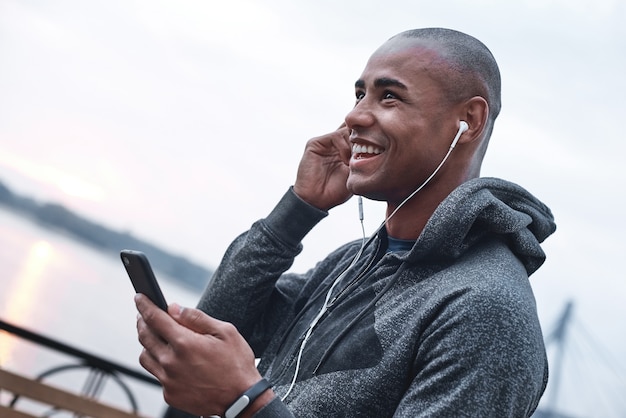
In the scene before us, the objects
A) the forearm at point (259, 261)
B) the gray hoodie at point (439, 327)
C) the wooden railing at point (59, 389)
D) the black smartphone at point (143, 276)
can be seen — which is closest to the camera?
the gray hoodie at point (439, 327)

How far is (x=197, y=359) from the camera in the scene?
986 millimetres

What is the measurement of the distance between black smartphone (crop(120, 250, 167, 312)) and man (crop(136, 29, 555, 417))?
0.02 metres

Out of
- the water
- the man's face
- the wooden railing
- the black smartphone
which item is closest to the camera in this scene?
the black smartphone

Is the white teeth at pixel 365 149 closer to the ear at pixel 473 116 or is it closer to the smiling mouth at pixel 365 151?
the smiling mouth at pixel 365 151

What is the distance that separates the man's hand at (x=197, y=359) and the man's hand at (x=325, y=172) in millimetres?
606

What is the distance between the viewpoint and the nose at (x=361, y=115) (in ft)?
4.26

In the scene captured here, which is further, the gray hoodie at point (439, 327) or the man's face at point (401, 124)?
the man's face at point (401, 124)

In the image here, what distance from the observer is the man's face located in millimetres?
1262

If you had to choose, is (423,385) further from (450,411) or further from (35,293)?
(35,293)

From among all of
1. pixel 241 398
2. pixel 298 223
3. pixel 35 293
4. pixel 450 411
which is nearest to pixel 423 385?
pixel 450 411

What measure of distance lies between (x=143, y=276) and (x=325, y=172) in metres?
0.64

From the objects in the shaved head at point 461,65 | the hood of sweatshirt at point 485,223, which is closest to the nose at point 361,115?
the shaved head at point 461,65

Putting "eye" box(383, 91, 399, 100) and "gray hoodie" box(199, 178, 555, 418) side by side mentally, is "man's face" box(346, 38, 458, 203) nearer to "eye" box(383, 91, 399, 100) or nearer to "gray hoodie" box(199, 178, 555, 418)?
"eye" box(383, 91, 399, 100)

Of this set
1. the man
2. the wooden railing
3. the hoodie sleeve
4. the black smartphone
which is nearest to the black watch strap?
the man
